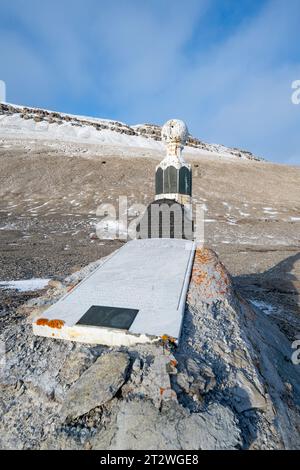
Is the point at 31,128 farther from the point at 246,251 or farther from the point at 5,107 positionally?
the point at 246,251

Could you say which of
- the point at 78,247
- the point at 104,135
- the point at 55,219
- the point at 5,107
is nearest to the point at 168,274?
the point at 78,247

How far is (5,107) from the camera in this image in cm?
6881

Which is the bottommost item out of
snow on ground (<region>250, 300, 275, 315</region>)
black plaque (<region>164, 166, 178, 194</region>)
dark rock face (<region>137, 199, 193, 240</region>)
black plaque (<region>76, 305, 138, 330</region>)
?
snow on ground (<region>250, 300, 275, 315</region>)

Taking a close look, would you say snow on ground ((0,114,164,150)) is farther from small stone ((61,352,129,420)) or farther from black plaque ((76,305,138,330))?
small stone ((61,352,129,420))

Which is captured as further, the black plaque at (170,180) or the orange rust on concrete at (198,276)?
the black plaque at (170,180)

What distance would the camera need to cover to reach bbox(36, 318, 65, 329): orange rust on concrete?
12.3ft

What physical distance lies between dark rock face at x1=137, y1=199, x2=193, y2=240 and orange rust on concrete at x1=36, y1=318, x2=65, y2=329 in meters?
4.19

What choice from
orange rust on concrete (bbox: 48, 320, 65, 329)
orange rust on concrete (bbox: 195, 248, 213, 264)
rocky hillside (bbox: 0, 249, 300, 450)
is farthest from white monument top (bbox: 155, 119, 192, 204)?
orange rust on concrete (bbox: 48, 320, 65, 329)

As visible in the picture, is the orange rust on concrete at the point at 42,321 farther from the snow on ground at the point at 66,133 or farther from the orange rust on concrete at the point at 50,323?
the snow on ground at the point at 66,133

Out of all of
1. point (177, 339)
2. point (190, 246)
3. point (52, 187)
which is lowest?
point (177, 339)

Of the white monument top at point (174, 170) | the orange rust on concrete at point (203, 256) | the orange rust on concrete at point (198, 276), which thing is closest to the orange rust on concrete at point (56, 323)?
the orange rust on concrete at point (198, 276)

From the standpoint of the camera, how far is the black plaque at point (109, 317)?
144 inches

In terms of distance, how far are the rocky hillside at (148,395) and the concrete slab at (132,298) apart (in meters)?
0.17
